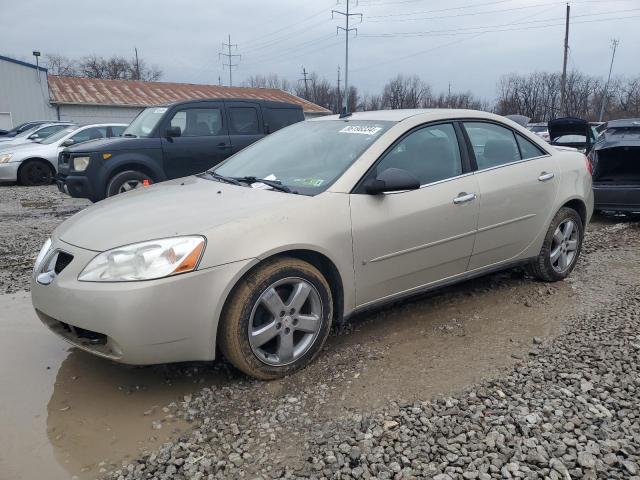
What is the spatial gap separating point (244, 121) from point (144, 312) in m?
6.81

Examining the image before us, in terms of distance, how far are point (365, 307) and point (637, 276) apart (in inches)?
125

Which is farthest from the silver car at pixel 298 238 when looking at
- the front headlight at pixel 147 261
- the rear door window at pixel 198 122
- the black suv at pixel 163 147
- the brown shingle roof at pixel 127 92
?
the brown shingle roof at pixel 127 92

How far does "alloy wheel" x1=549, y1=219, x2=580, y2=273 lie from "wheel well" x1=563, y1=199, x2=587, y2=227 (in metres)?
0.15

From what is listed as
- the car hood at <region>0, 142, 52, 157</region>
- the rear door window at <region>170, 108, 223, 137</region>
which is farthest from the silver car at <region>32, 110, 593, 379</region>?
the car hood at <region>0, 142, 52, 157</region>

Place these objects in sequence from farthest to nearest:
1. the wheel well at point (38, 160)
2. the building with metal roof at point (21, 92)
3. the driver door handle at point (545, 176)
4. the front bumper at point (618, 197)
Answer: the building with metal roof at point (21, 92) → the wheel well at point (38, 160) → the front bumper at point (618, 197) → the driver door handle at point (545, 176)

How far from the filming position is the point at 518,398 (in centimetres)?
281

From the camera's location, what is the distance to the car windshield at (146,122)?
8449mm

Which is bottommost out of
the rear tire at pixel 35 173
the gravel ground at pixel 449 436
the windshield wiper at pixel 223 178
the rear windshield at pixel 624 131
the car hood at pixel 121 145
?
the gravel ground at pixel 449 436

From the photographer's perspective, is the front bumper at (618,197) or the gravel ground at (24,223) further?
the front bumper at (618,197)

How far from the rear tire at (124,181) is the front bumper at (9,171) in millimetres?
5995

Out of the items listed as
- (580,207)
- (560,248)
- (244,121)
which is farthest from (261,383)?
(244,121)

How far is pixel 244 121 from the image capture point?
354 inches

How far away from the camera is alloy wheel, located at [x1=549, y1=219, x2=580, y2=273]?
470 cm

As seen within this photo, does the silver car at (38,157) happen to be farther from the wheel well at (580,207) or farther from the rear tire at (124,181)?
the wheel well at (580,207)
